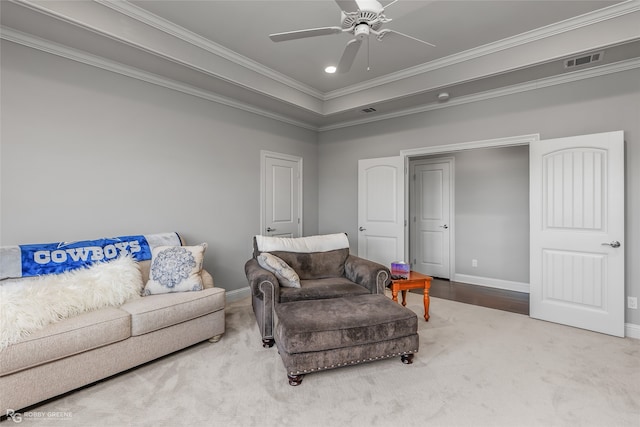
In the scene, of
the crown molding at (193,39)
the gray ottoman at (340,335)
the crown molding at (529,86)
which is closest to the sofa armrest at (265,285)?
the gray ottoman at (340,335)

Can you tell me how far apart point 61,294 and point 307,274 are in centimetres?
211

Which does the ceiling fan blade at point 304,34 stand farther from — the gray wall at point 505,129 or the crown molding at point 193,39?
the gray wall at point 505,129

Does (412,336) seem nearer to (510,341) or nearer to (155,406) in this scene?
(510,341)

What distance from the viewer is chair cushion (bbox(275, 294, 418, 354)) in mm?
2186

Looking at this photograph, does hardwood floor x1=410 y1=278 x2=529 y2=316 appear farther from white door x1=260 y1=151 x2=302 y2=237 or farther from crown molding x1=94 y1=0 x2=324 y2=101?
crown molding x1=94 y1=0 x2=324 y2=101

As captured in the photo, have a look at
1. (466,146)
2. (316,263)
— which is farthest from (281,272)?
(466,146)

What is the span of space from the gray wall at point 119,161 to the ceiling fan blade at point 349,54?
2.12m

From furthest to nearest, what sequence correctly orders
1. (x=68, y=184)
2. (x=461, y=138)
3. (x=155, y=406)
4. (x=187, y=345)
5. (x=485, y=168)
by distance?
1. (x=485, y=168)
2. (x=461, y=138)
3. (x=68, y=184)
4. (x=187, y=345)
5. (x=155, y=406)

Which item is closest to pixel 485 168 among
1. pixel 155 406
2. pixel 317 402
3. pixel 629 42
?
pixel 629 42

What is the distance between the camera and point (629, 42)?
2.70m

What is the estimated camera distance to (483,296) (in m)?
4.38

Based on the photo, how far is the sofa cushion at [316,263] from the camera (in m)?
3.42

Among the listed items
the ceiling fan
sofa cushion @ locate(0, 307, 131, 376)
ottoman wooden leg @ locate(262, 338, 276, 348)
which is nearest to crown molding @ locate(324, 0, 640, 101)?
the ceiling fan

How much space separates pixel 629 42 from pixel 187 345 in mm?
4646
